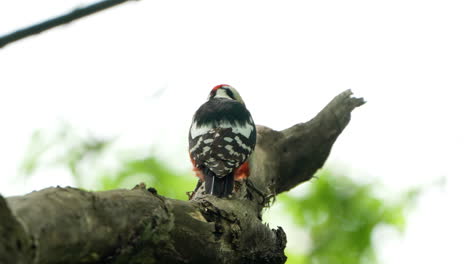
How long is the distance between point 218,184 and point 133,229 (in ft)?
5.98

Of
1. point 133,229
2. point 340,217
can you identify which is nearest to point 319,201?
point 340,217

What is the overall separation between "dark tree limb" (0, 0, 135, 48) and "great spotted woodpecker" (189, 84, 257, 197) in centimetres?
275

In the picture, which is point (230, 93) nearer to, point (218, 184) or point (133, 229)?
point (218, 184)

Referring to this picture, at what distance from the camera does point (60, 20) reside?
0.90 metres

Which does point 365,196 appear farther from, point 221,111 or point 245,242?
point 245,242

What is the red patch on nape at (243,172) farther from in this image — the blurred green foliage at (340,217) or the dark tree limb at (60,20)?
the dark tree limb at (60,20)

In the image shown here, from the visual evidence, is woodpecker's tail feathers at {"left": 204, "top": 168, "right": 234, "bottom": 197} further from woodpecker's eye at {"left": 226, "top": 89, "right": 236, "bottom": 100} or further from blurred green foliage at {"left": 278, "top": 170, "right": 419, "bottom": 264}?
woodpecker's eye at {"left": 226, "top": 89, "right": 236, "bottom": 100}

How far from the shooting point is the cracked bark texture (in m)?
1.71

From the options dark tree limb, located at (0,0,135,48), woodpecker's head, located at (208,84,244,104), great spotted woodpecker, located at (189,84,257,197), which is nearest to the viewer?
dark tree limb, located at (0,0,135,48)

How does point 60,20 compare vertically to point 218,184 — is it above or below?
below

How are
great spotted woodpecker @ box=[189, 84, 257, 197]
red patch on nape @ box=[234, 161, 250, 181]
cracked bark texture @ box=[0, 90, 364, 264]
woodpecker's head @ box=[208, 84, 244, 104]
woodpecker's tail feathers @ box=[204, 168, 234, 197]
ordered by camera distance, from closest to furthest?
cracked bark texture @ box=[0, 90, 364, 264]
woodpecker's tail feathers @ box=[204, 168, 234, 197]
great spotted woodpecker @ box=[189, 84, 257, 197]
red patch on nape @ box=[234, 161, 250, 181]
woodpecker's head @ box=[208, 84, 244, 104]

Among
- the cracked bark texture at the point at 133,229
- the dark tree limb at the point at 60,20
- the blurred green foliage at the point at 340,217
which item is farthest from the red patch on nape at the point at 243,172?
the dark tree limb at the point at 60,20

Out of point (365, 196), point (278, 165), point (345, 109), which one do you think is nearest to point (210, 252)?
point (278, 165)

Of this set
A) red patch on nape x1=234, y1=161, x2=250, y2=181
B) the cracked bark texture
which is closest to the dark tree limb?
the cracked bark texture
